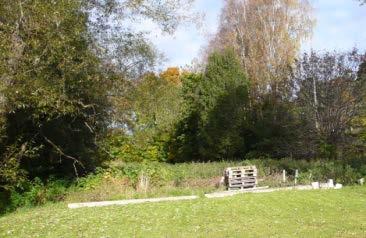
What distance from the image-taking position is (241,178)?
70.6 feet

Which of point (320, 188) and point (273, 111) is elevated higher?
point (273, 111)

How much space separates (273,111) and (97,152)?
15010mm

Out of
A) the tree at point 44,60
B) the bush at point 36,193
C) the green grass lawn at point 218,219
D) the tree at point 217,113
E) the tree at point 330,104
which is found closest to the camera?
the green grass lawn at point 218,219

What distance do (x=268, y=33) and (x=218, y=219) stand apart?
29570 millimetres

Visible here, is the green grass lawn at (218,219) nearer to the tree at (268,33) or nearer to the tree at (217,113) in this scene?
the tree at (217,113)

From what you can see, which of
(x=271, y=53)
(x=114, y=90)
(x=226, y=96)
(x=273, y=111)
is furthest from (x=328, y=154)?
(x=114, y=90)

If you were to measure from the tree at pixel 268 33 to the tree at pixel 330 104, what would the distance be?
5374 millimetres

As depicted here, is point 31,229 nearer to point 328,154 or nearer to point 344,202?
point 344,202

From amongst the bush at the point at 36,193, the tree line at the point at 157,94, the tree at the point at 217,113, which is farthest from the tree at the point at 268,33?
the bush at the point at 36,193

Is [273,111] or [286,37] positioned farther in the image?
[286,37]

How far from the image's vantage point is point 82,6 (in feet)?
49.7

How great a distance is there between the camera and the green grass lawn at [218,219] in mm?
10242

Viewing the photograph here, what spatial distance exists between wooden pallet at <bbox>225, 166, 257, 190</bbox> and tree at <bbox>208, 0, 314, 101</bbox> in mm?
17997

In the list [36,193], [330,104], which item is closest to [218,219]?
[36,193]
